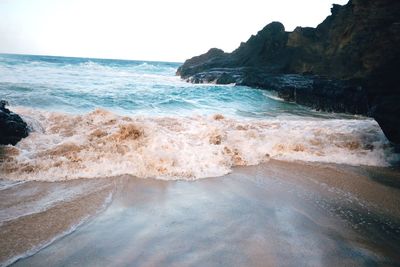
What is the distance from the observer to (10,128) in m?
6.54

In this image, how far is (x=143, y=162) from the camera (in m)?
5.59

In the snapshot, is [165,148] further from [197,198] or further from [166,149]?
[197,198]

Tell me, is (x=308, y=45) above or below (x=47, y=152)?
above

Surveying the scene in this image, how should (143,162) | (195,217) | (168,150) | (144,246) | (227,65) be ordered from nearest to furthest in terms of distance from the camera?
(144,246) < (195,217) < (143,162) < (168,150) < (227,65)

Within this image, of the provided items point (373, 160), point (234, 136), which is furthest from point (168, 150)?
point (373, 160)

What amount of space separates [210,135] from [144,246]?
184 inches

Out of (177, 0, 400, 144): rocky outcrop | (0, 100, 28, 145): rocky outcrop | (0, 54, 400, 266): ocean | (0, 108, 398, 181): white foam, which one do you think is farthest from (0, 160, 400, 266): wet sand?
(177, 0, 400, 144): rocky outcrop

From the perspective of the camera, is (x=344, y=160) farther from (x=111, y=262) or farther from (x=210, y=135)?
(x=111, y=262)

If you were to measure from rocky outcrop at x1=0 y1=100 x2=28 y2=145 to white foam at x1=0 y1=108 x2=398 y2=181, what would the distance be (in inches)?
8.6

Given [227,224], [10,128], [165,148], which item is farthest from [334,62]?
[227,224]

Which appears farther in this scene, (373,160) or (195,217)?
(373,160)

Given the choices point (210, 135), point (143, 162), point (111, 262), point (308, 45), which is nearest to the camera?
point (111, 262)

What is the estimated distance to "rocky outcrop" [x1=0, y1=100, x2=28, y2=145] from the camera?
20.8 feet

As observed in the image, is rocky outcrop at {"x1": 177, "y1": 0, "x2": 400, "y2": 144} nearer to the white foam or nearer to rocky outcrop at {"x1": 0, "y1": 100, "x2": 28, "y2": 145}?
the white foam
